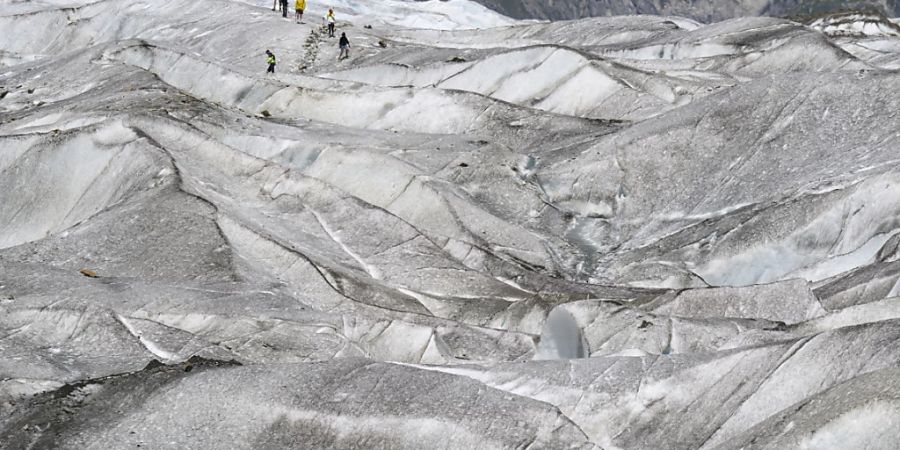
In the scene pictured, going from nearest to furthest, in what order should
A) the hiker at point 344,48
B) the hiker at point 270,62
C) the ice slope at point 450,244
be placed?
the ice slope at point 450,244 < the hiker at point 270,62 < the hiker at point 344,48

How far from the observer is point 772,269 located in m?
31.0

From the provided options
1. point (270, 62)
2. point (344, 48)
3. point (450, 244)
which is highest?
point (450, 244)

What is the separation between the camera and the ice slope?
17.7 metres

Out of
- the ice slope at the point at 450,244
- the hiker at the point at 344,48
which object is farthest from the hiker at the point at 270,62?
the hiker at the point at 344,48

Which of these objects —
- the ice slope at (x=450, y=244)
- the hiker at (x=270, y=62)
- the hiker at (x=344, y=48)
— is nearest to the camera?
the ice slope at (x=450, y=244)

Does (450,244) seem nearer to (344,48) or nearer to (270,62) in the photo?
(270,62)

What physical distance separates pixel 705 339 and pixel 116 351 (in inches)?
364

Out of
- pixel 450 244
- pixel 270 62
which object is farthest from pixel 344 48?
pixel 450 244

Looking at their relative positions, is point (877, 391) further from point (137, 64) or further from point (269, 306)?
point (137, 64)

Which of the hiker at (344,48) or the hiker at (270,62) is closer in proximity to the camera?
the hiker at (270,62)

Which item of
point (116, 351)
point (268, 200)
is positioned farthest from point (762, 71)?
point (116, 351)

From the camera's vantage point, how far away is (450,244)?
31.6 m

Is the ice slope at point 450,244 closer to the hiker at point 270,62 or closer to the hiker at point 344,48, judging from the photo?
the hiker at point 344,48

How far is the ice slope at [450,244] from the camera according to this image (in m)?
17.7
